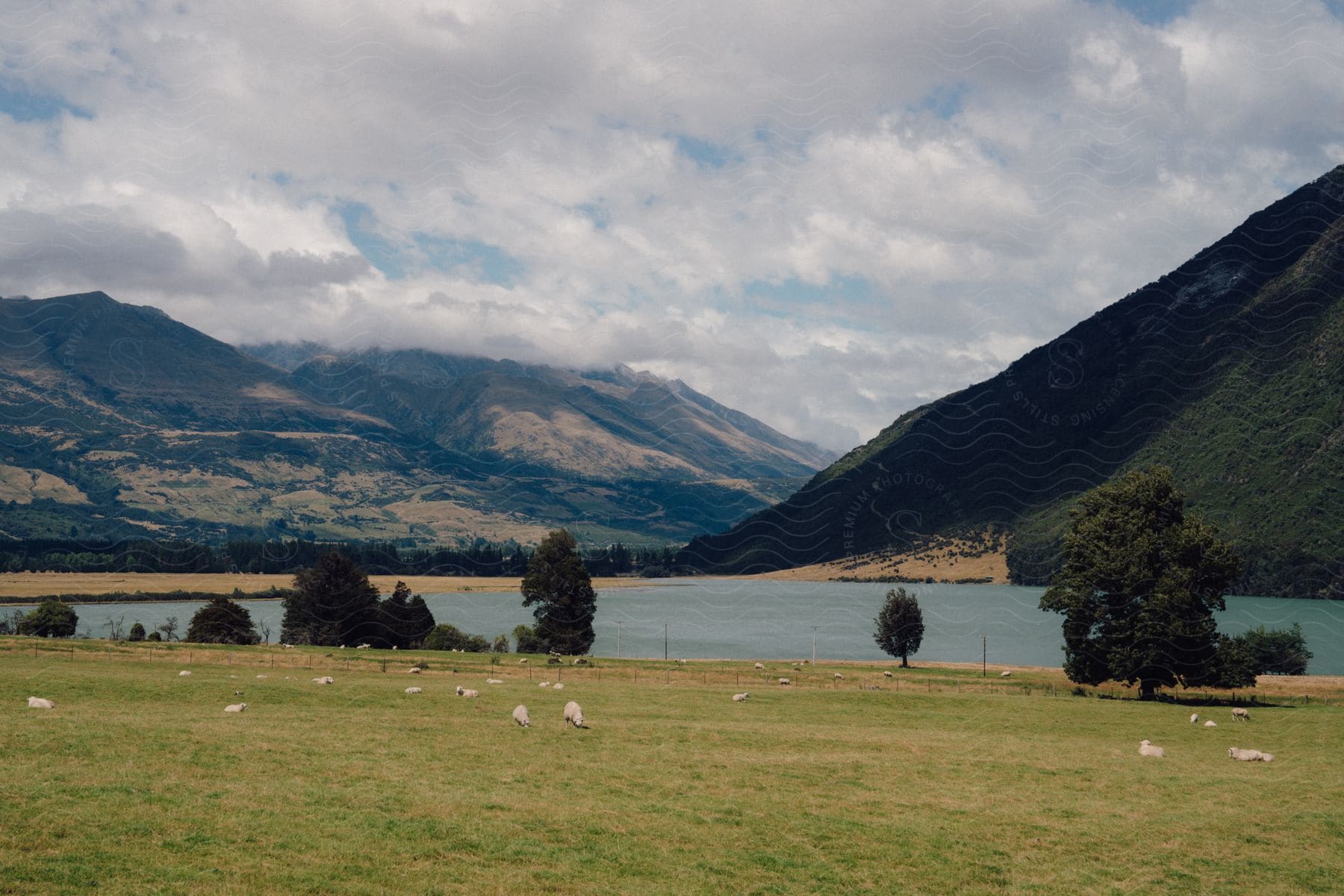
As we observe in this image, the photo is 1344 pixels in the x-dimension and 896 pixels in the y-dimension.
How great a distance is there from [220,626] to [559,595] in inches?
1678

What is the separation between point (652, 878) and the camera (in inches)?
745

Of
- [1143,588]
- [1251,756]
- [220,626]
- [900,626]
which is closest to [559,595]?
[900,626]

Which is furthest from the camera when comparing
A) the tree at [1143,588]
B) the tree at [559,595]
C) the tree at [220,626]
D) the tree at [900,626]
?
the tree at [220,626]

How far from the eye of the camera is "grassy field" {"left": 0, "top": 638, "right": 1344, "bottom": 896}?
18.5m

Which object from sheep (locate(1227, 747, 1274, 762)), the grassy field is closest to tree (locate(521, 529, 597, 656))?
the grassy field

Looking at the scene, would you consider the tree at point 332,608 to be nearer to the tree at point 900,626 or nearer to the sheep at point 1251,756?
the tree at point 900,626

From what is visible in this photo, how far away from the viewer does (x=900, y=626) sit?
103438 mm

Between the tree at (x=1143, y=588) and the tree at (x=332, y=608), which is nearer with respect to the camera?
the tree at (x=1143, y=588)

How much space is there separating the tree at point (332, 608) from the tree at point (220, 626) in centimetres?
651

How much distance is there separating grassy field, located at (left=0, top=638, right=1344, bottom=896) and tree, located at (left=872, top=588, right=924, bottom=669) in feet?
183

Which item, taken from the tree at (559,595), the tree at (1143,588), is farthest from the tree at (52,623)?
the tree at (1143,588)

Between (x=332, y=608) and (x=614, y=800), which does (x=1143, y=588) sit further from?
(x=332, y=608)

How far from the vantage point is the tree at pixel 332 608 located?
4446 inches

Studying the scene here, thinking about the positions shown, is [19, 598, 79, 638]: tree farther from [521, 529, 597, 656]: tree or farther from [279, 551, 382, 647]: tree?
[521, 529, 597, 656]: tree
